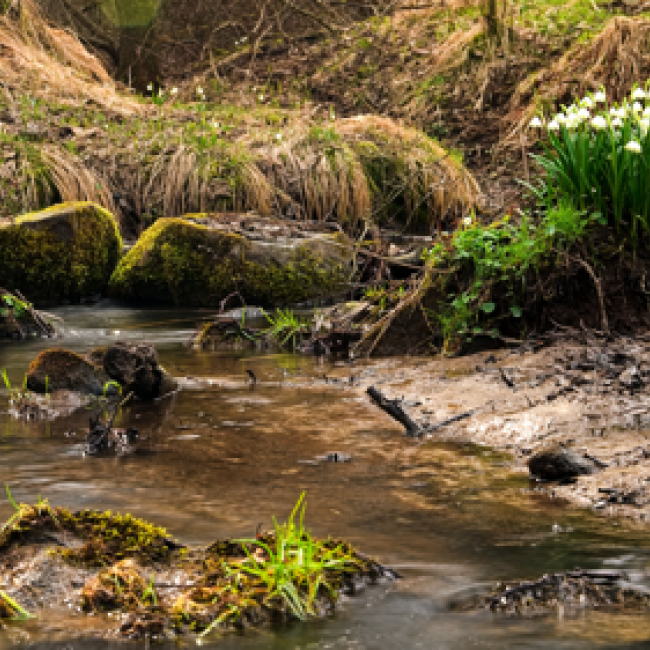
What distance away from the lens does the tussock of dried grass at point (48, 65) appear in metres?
16.2

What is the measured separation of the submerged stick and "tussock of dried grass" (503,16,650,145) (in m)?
11.1

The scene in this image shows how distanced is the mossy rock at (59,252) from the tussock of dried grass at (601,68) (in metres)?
7.89

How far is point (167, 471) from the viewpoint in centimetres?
394

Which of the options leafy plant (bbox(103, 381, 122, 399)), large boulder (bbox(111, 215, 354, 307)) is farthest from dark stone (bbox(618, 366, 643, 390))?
large boulder (bbox(111, 215, 354, 307))

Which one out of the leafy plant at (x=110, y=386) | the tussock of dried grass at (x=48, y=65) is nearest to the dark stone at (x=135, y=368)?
the leafy plant at (x=110, y=386)

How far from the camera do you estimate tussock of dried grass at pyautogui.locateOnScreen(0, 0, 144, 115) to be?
16.2m

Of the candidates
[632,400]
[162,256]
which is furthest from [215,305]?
[632,400]

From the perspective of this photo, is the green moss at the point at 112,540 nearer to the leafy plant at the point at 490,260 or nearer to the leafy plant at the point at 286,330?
the leafy plant at the point at 490,260

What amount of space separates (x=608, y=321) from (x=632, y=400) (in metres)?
1.37

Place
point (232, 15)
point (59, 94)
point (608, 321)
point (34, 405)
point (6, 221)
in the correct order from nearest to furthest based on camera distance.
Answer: point (34, 405) < point (608, 321) < point (6, 221) < point (59, 94) < point (232, 15)

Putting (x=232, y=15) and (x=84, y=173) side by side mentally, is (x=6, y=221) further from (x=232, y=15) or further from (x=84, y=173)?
(x=232, y=15)

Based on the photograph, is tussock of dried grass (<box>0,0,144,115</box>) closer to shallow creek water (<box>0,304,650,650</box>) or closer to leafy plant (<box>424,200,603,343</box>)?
leafy plant (<box>424,200,603,343</box>)

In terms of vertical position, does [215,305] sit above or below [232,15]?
below

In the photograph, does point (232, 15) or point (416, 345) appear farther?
point (232, 15)
